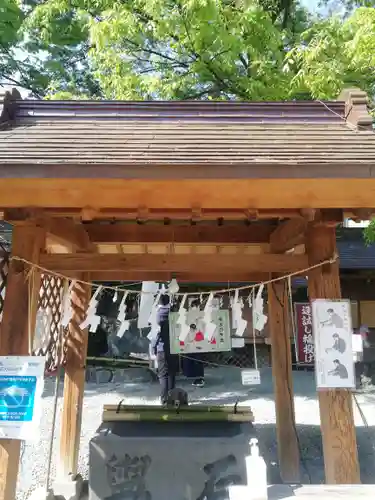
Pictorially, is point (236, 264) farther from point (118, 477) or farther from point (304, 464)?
point (304, 464)

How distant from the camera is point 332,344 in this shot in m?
2.96

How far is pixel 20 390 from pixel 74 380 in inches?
70.1

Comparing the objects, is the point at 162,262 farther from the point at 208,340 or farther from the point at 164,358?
the point at 164,358

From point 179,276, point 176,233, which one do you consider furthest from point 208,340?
point 176,233

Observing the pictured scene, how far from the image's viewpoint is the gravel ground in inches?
192

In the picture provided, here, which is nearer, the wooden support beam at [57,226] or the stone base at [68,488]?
the wooden support beam at [57,226]

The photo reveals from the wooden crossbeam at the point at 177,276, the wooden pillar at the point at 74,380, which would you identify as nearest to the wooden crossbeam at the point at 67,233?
the wooden crossbeam at the point at 177,276

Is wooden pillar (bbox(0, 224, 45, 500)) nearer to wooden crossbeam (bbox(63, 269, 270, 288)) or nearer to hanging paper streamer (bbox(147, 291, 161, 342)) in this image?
hanging paper streamer (bbox(147, 291, 161, 342))

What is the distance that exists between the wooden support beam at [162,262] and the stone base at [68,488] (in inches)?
94.9

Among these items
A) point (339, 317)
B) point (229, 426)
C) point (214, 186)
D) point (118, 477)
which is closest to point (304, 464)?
point (229, 426)

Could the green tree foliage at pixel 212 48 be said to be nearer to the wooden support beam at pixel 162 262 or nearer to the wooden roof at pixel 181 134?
the wooden roof at pixel 181 134

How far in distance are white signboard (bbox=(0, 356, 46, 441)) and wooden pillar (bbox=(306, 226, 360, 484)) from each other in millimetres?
1951

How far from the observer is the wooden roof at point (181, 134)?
7.88 feet

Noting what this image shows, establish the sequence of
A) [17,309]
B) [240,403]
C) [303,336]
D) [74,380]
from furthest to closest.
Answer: [303,336] → [240,403] → [74,380] → [17,309]
